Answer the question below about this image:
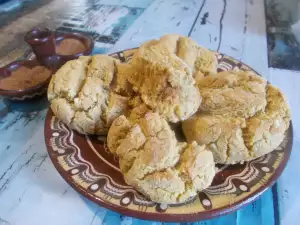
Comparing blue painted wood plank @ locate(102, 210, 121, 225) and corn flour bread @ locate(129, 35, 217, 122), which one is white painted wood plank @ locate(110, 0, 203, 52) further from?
blue painted wood plank @ locate(102, 210, 121, 225)

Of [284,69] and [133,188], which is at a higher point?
[133,188]

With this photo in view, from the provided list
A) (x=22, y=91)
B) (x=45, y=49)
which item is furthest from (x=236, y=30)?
(x=22, y=91)

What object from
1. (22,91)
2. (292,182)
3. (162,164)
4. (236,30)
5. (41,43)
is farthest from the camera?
(236,30)

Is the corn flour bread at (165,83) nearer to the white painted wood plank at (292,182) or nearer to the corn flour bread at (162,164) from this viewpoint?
the corn flour bread at (162,164)

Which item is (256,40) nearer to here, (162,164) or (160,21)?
(160,21)

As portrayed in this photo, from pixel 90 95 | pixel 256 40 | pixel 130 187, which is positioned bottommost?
pixel 256 40

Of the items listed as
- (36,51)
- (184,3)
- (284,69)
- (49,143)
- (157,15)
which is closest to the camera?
(49,143)

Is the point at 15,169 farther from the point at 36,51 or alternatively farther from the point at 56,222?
the point at 36,51

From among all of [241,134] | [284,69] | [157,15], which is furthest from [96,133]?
[157,15]
